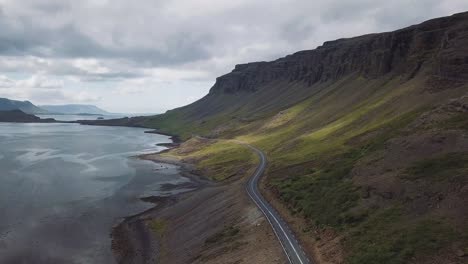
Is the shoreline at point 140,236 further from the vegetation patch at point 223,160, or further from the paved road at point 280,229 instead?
the paved road at point 280,229

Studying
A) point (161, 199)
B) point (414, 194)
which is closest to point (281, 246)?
point (414, 194)

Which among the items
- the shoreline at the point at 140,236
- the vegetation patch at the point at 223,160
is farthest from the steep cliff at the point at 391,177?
the shoreline at the point at 140,236

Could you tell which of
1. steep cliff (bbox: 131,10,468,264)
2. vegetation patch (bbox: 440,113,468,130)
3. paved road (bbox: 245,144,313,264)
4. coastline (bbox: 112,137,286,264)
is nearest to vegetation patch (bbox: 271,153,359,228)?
steep cliff (bbox: 131,10,468,264)

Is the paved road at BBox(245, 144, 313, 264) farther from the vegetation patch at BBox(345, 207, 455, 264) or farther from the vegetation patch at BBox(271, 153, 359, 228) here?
the vegetation patch at BBox(345, 207, 455, 264)

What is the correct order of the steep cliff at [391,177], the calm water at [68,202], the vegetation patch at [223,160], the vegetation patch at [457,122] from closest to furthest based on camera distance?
the steep cliff at [391,177]
the calm water at [68,202]
the vegetation patch at [457,122]
the vegetation patch at [223,160]

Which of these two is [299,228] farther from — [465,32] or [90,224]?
[465,32]

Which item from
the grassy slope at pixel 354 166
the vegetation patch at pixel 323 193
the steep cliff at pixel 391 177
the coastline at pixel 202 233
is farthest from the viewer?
the vegetation patch at pixel 323 193

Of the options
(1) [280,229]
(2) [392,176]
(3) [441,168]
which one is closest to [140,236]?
(1) [280,229]
